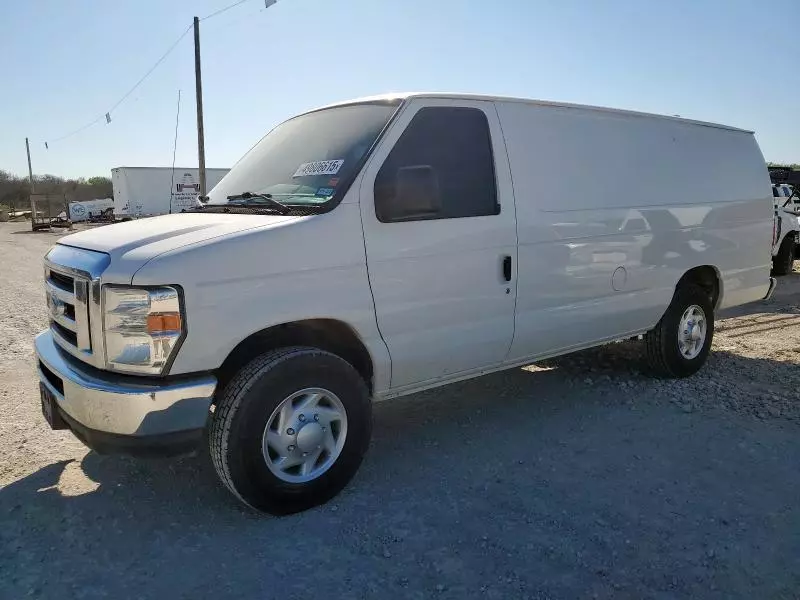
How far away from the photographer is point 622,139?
5004 mm

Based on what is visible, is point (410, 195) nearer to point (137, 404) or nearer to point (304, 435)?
point (304, 435)

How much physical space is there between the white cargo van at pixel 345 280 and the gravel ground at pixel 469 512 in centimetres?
41

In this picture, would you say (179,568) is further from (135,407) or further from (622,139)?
(622,139)

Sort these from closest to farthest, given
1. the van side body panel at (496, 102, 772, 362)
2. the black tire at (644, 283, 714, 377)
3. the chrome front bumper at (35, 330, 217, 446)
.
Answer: the chrome front bumper at (35, 330, 217, 446) < the van side body panel at (496, 102, 772, 362) < the black tire at (644, 283, 714, 377)

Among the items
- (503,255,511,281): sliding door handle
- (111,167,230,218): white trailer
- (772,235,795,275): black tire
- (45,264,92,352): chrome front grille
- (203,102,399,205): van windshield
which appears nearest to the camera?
(45,264,92,352): chrome front grille

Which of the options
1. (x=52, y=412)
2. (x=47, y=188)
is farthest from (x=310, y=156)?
(x=47, y=188)

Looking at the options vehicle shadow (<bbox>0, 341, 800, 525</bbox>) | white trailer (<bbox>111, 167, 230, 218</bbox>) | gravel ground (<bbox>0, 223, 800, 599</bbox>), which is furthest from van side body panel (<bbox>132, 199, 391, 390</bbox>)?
white trailer (<bbox>111, 167, 230, 218</bbox>)

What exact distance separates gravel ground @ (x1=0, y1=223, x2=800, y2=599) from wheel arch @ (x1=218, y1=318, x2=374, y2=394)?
71 centimetres

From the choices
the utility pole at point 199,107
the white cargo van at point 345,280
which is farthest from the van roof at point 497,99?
the utility pole at point 199,107

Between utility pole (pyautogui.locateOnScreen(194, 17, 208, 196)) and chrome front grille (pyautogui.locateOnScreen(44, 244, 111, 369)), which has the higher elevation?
utility pole (pyautogui.locateOnScreen(194, 17, 208, 196))

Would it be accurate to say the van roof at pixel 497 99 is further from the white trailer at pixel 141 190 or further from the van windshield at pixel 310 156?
the white trailer at pixel 141 190

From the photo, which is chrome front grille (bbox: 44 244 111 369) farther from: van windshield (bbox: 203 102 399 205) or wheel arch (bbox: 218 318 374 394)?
van windshield (bbox: 203 102 399 205)

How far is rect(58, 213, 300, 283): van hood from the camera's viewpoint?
2930 millimetres

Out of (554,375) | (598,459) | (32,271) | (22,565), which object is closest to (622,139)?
(554,375)
